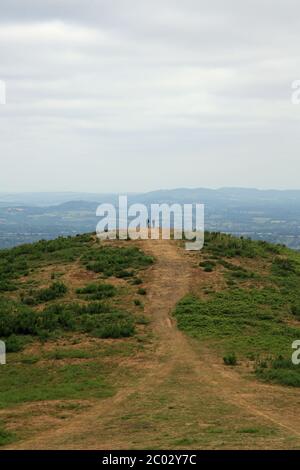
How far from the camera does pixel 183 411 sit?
15.1 meters

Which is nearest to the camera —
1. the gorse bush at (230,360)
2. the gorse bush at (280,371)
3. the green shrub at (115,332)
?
the gorse bush at (280,371)

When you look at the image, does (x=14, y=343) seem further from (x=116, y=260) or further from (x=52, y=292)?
(x=116, y=260)

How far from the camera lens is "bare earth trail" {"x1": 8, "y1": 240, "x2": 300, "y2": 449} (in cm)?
1278

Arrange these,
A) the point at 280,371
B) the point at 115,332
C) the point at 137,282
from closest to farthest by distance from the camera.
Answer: the point at 280,371
the point at 115,332
the point at 137,282

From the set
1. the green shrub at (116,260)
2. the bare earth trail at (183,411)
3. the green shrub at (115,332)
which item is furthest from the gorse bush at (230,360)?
the green shrub at (116,260)

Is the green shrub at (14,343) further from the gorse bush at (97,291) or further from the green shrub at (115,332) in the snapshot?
the gorse bush at (97,291)

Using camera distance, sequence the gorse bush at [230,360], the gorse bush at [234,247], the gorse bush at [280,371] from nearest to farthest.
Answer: the gorse bush at [280,371] → the gorse bush at [230,360] → the gorse bush at [234,247]

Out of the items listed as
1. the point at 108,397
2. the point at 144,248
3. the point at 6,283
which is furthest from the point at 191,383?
the point at 144,248

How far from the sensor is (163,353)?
20562mm

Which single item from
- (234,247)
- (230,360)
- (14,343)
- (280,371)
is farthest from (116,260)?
(280,371)

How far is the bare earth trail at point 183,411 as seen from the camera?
12.8 metres

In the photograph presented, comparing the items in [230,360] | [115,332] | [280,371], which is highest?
[115,332]
